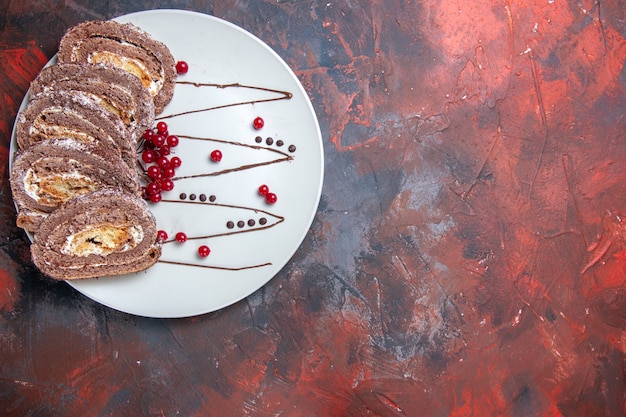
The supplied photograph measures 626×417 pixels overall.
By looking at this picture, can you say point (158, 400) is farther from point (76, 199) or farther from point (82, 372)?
point (76, 199)

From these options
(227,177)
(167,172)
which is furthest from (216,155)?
(167,172)

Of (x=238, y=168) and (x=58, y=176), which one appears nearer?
(x=58, y=176)

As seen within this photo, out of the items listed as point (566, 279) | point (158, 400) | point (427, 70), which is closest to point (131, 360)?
point (158, 400)

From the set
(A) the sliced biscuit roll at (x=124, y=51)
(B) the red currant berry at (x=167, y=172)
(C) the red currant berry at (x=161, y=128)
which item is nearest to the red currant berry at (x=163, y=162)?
(B) the red currant berry at (x=167, y=172)

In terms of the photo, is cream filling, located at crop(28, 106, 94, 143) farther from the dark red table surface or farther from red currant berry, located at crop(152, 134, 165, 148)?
the dark red table surface

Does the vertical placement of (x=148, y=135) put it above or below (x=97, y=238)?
above

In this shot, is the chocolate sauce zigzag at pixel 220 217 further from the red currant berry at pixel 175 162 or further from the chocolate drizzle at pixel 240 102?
the chocolate drizzle at pixel 240 102

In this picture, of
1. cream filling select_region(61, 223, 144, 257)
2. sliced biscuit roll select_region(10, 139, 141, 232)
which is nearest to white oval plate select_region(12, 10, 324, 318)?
cream filling select_region(61, 223, 144, 257)

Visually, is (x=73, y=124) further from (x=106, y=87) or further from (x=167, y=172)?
(x=167, y=172)
